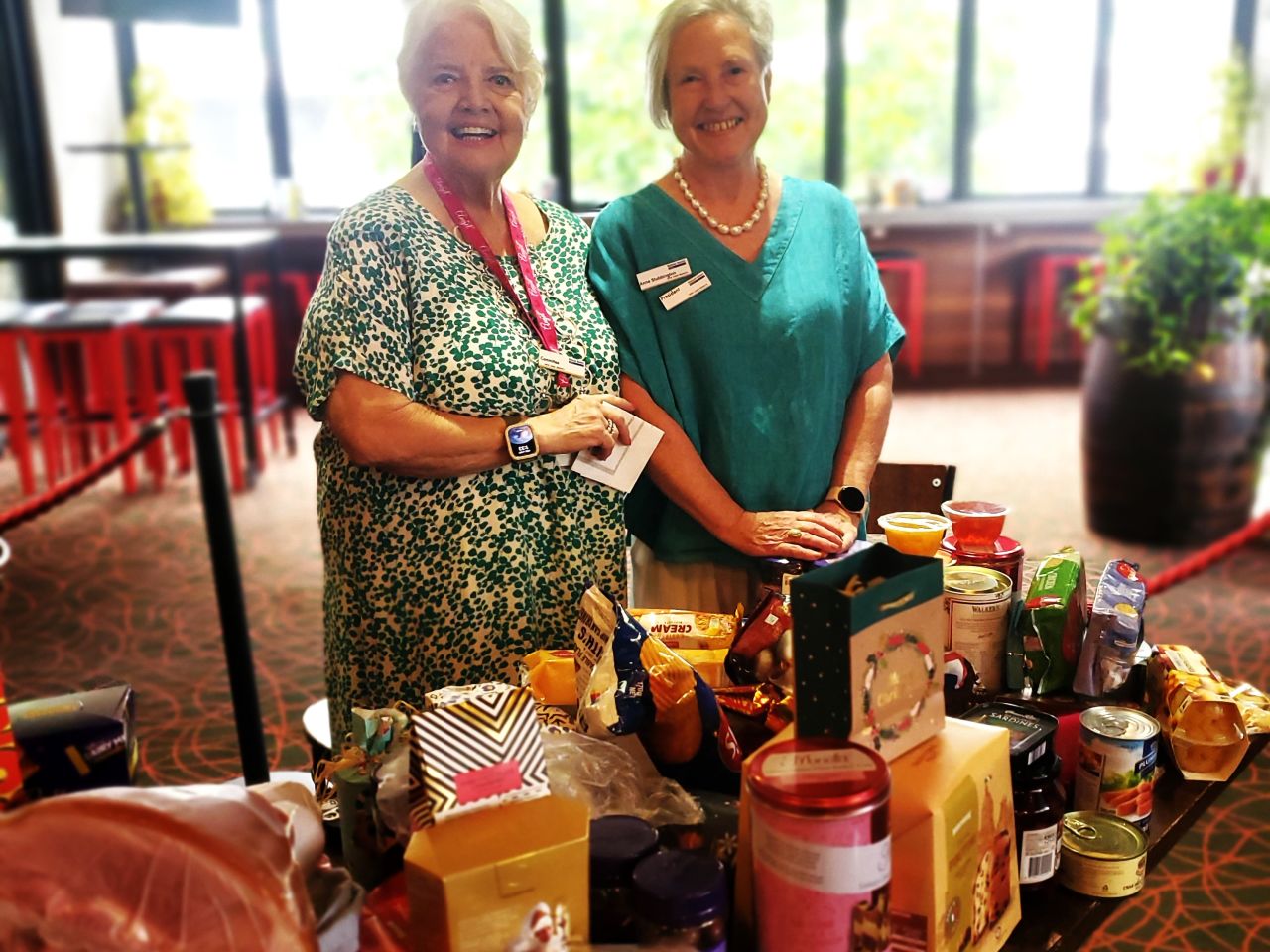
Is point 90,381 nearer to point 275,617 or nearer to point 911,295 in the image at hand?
point 275,617

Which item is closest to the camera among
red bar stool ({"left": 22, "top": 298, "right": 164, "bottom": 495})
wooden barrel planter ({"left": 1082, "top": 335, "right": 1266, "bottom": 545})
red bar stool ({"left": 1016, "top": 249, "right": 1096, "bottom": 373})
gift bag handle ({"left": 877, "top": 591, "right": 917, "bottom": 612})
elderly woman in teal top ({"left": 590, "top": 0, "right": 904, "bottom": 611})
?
gift bag handle ({"left": 877, "top": 591, "right": 917, "bottom": 612})

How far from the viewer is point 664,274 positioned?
182 cm

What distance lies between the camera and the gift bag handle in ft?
3.53

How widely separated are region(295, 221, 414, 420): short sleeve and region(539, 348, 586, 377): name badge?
199mm

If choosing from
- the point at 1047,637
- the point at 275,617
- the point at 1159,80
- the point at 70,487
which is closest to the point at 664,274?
the point at 1047,637

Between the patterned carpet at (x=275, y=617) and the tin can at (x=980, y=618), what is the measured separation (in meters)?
0.75

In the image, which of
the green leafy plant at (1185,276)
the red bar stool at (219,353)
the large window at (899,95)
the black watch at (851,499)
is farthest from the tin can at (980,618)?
the large window at (899,95)

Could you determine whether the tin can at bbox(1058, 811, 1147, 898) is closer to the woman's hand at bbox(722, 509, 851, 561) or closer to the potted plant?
the woman's hand at bbox(722, 509, 851, 561)

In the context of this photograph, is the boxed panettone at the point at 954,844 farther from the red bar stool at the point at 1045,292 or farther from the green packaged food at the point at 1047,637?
the red bar stool at the point at 1045,292

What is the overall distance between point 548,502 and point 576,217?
1.74 feet

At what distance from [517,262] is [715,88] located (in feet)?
1.32

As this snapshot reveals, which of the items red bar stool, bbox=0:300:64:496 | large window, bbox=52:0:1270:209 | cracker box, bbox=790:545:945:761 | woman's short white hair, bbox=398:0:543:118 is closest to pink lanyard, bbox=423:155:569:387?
woman's short white hair, bbox=398:0:543:118

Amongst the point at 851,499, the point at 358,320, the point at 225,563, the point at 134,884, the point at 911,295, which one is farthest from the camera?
the point at 911,295

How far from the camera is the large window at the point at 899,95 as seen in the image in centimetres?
812
